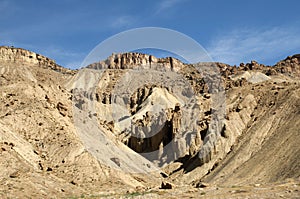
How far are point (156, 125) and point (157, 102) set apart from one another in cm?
2415

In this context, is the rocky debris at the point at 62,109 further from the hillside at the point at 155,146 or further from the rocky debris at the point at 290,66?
the rocky debris at the point at 290,66

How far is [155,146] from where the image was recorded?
234 feet

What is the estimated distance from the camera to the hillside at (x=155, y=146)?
114 feet

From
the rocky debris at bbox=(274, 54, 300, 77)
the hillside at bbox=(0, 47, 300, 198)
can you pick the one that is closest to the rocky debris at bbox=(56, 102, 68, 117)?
the hillside at bbox=(0, 47, 300, 198)

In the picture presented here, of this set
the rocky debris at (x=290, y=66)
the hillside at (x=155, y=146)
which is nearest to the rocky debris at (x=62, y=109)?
the hillside at (x=155, y=146)

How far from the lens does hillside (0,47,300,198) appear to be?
3466 cm

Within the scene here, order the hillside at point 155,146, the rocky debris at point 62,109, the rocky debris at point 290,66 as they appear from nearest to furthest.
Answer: the hillside at point 155,146, the rocky debris at point 62,109, the rocky debris at point 290,66

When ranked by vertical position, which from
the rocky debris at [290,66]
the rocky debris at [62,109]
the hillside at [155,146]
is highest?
the rocky debris at [290,66]

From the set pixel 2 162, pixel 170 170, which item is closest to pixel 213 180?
pixel 170 170

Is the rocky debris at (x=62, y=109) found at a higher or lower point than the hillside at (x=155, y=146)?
higher

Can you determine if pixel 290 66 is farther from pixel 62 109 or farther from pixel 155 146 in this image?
pixel 62 109

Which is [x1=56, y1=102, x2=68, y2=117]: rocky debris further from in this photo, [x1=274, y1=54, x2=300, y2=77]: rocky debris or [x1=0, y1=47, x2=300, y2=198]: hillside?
[x1=274, y1=54, x2=300, y2=77]: rocky debris

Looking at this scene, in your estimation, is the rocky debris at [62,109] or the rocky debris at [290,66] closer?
the rocky debris at [62,109]

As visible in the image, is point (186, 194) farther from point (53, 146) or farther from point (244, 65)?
point (244, 65)
